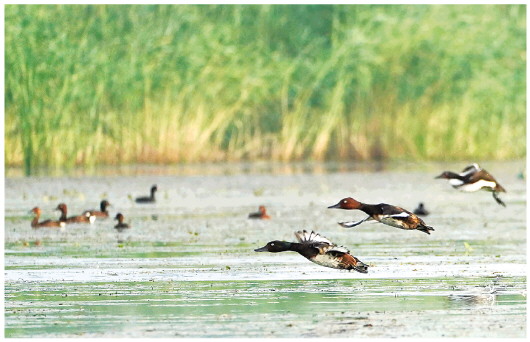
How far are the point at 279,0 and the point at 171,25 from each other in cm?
507

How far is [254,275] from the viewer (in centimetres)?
1114

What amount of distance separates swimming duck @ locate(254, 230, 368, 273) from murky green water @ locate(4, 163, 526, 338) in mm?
202

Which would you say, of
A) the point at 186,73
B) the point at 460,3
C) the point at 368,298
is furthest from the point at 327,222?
the point at 460,3

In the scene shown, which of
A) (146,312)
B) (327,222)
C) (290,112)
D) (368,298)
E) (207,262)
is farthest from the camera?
(290,112)

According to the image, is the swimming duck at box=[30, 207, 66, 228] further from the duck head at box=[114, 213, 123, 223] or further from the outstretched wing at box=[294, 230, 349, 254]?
the outstretched wing at box=[294, 230, 349, 254]

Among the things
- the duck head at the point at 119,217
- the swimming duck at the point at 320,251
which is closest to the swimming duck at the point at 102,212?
the duck head at the point at 119,217

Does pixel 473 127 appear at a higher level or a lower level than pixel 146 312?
lower

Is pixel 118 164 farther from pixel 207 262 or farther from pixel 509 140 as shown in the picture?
pixel 207 262

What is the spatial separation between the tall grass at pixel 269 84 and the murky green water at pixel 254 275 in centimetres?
684

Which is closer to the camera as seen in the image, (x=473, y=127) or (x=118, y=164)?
A: (x=118, y=164)

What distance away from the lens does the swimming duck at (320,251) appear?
1002 centimetres

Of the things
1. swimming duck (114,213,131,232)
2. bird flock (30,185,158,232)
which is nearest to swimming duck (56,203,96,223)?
bird flock (30,185,158,232)

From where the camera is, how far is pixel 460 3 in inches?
1305

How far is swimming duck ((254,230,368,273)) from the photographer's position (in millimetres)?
10023
